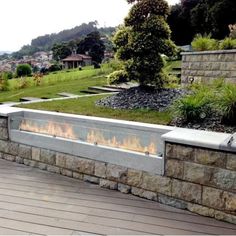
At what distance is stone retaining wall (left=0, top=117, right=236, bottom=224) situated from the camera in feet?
9.51

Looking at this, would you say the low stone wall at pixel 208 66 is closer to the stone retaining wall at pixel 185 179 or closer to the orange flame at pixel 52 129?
the orange flame at pixel 52 129

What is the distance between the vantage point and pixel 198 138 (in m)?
3.04

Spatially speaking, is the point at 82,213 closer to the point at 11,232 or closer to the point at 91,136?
the point at 11,232

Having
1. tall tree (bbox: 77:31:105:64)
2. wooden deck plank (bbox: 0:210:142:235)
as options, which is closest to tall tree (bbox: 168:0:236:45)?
wooden deck plank (bbox: 0:210:142:235)

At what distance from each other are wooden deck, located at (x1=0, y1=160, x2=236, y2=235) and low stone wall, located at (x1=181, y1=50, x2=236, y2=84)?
5397 millimetres

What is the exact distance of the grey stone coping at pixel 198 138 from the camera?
2896 millimetres

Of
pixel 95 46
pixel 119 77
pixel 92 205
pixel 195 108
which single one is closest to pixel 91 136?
pixel 92 205

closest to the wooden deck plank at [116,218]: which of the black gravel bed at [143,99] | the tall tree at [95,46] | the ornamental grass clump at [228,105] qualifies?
the ornamental grass clump at [228,105]

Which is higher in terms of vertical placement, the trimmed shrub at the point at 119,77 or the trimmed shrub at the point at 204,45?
the trimmed shrub at the point at 204,45

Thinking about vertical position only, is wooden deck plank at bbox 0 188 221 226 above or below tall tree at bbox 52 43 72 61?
below

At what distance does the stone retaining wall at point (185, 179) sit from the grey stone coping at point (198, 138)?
53 millimetres

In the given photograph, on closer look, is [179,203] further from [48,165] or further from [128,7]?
[128,7]

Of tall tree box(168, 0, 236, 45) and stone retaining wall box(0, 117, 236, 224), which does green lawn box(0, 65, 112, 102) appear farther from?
tall tree box(168, 0, 236, 45)

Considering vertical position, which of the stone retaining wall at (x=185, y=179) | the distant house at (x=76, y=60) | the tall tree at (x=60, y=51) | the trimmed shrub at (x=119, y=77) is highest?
the tall tree at (x=60, y=51)
